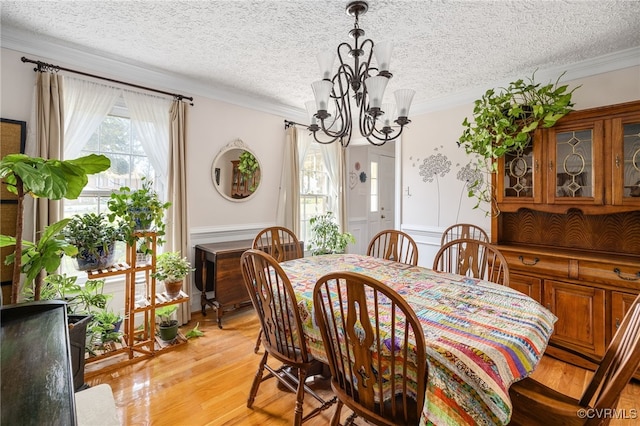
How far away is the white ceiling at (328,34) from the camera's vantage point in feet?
6.13

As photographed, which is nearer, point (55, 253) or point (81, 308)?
point (55, 253)

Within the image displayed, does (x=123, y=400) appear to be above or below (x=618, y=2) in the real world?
below

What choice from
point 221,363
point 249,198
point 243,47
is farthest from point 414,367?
point 249,198

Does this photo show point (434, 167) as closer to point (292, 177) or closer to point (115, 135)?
point (292, 177)

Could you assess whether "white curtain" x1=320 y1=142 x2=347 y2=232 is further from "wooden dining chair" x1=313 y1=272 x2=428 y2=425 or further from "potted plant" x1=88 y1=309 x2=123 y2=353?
"wooden dining chair" x1=313 y1=272 x2=428 y2=425

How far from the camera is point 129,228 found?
88.3 inches

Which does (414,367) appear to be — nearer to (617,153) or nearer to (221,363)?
(221,363)

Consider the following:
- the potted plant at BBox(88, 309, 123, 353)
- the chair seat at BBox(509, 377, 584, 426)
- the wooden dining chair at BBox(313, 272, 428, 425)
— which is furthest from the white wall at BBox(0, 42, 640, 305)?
the wooden dining chair at BBox(313, 272, 428, 425)

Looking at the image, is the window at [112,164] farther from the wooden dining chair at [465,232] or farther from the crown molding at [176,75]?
the wooden dining chair at [465,232]

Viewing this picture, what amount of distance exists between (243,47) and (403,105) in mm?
1425

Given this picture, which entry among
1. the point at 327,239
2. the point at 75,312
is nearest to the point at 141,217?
the point at 75,312

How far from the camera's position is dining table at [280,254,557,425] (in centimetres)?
95

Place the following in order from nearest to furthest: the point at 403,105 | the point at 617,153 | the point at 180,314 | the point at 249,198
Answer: the point at 403,105, the point at 617,153, the point at 180,314, the point at 249,198

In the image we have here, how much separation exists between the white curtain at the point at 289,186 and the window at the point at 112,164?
1600mm
